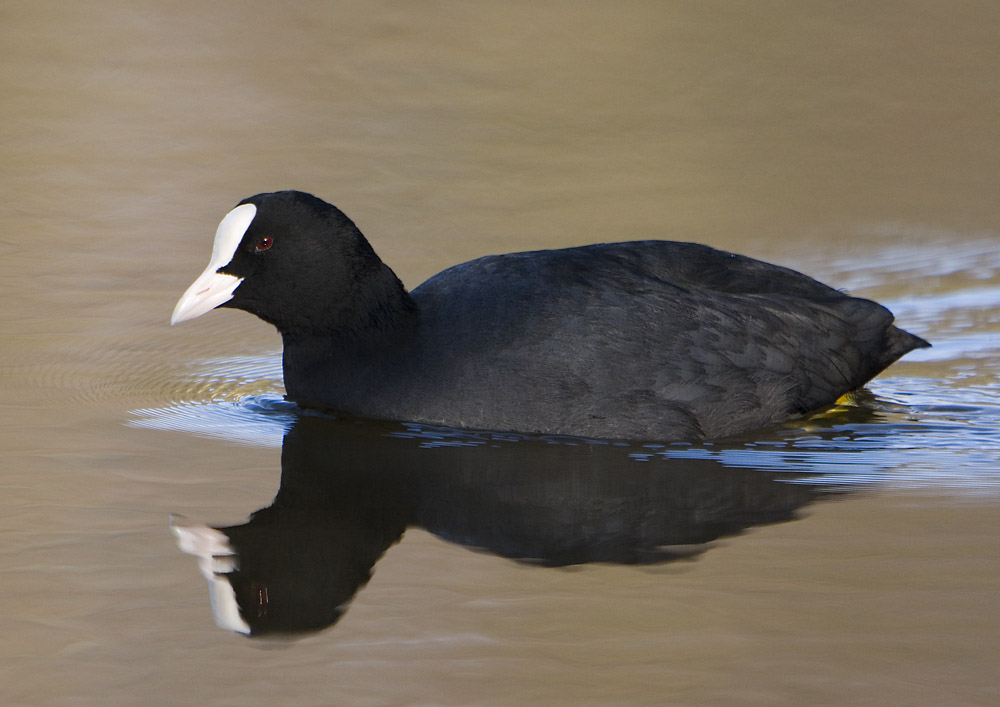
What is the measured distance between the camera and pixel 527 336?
4.33 metres

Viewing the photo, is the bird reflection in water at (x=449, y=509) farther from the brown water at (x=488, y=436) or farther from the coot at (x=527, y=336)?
the coot at (x=527, y=336)

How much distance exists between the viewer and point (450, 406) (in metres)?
4.29

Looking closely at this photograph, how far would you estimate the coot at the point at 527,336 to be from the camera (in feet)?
14.1

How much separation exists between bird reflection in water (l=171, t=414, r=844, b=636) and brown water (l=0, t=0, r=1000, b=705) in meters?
0.02

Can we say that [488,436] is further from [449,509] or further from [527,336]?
[449,509]

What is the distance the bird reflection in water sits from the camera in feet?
10.5

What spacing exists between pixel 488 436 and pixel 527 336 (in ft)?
1.10

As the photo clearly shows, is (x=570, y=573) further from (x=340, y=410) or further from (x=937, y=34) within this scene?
(x=937, y=34)

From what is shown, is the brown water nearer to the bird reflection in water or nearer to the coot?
the bird reflection in water

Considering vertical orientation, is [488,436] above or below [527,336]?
below

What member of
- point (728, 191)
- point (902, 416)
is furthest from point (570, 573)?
point (728, 191)

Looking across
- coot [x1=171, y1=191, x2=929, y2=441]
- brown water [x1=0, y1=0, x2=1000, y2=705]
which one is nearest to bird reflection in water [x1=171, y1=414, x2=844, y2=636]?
brown water [x1=0, y1=0, x2=1000, y2=705]

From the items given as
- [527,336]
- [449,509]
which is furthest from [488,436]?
[449,509]

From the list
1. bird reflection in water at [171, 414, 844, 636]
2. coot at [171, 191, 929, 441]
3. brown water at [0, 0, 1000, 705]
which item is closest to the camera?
brown water at [0, 0, 1000, 705]
